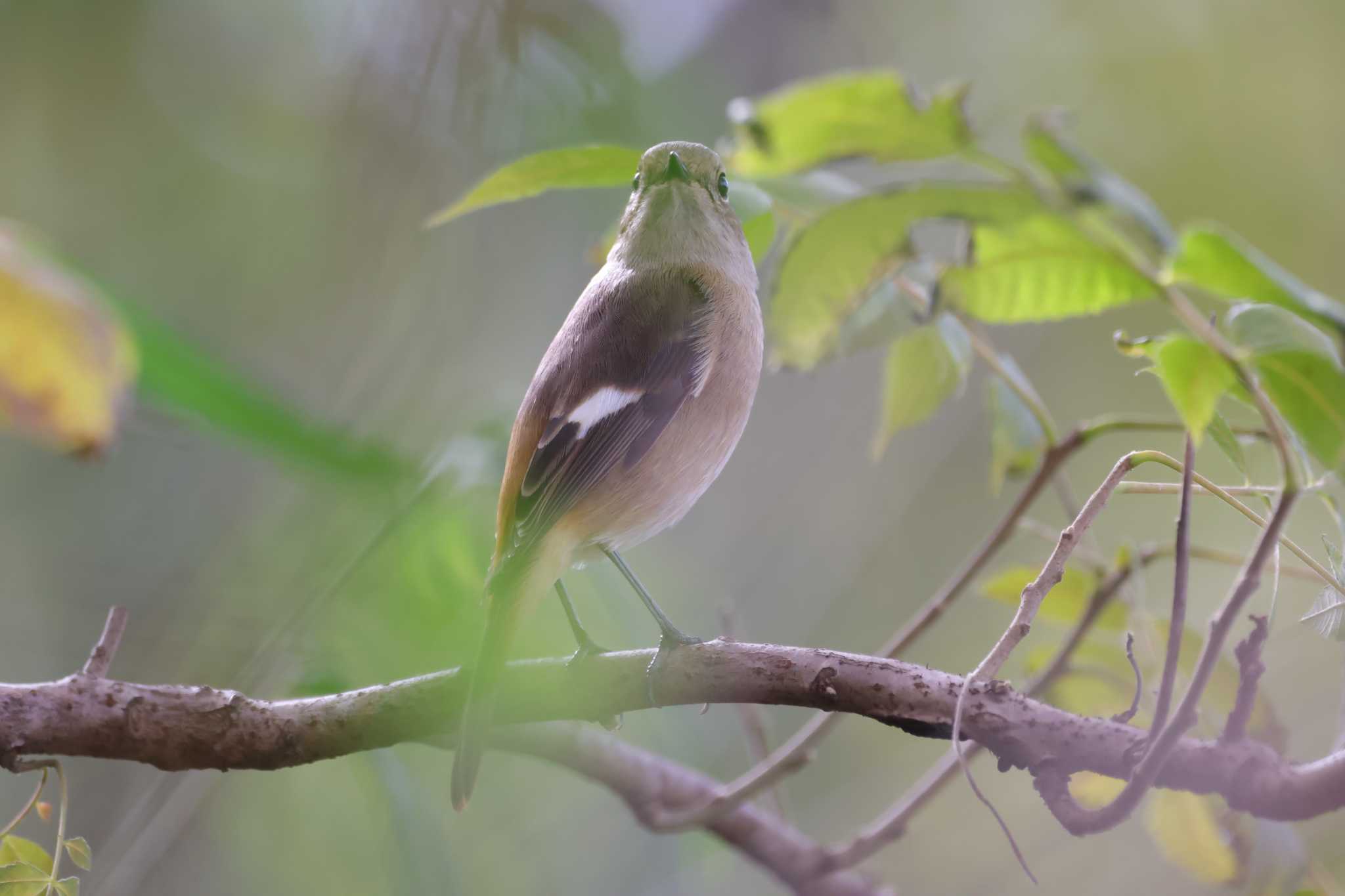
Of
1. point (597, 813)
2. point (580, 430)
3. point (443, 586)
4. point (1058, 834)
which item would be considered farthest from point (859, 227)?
point (597, 813)

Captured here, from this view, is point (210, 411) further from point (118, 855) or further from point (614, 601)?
point (118, 855)

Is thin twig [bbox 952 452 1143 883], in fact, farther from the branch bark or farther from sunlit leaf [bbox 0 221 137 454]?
sunlit leaf [bbox 0 221 137 454]

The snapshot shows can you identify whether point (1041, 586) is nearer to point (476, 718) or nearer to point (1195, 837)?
point (476, 718)

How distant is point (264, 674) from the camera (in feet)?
5.89

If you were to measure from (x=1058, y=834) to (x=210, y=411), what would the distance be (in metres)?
2.89

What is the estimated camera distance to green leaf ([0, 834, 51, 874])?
1.05 m

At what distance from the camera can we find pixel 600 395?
1706 millimetres

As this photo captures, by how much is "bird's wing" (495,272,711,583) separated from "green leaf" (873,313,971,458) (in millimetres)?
310

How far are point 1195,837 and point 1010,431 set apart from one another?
0.66 meters

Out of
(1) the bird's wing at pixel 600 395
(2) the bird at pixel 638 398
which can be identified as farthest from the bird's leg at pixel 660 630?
(1) the bird's wing at pixel 600 395

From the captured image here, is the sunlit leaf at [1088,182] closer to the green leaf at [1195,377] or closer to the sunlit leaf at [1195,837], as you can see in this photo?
the green leaf at [1195,377]

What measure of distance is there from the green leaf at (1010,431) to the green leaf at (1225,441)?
0.57 metres

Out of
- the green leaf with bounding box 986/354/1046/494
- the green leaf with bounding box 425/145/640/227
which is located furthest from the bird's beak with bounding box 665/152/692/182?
the green leaf with bounding box 986/354/1046/494

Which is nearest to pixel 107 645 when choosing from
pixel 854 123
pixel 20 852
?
pixel 20 852
